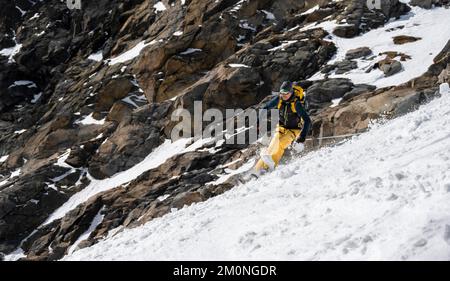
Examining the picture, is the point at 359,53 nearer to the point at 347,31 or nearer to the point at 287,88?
the point at 347,31

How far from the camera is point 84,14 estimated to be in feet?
253

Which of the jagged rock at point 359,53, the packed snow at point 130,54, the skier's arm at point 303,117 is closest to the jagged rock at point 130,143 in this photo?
the packed snow at point 130,54

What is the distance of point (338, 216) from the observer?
5680mm

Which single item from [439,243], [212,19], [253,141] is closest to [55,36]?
[212,19]

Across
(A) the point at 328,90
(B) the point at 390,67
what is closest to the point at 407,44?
(B) the point at 390,67

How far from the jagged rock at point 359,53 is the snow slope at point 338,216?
27.7 metres

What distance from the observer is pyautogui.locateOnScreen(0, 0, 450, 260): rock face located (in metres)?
28.4

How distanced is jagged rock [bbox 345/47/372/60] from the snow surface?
44 cm

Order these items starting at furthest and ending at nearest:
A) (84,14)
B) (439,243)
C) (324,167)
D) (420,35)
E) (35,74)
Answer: (84,14) < (35,74) < (420,35) < (324,167) < (439,243)

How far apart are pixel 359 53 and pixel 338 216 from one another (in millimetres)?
33056

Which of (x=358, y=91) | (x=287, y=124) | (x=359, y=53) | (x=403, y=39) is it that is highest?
(x=287, y=124)

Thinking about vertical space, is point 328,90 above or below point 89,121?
above
